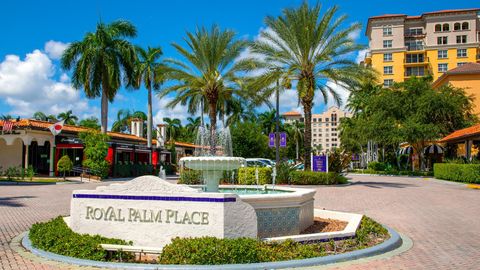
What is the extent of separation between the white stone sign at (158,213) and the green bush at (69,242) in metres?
0.30

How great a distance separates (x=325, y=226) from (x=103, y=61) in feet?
110

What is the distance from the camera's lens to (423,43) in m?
86.3

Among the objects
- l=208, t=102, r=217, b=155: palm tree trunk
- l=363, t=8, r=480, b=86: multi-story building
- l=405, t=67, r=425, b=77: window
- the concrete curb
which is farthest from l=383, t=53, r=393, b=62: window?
the concrete curb

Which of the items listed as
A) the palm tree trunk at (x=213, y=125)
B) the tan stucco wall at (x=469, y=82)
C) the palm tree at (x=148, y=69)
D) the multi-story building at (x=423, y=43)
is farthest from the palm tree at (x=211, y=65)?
the multi-story building at (x=423, y=43)

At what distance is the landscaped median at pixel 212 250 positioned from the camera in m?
6.56

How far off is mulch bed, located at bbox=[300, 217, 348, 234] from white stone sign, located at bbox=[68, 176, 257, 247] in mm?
2555

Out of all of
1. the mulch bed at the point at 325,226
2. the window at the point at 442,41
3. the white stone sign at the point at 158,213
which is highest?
the window at the point at 442,41

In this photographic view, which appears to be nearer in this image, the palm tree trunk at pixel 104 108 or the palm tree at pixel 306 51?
the palm tree at pixel 306 51

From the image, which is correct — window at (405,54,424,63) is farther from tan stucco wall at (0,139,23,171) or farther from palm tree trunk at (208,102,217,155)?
tan stucco wall at (0,139,23,171)

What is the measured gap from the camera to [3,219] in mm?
12078

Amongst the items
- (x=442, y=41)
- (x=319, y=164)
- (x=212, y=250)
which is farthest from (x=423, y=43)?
(x=212, y=250)

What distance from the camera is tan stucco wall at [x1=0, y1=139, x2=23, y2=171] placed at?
3772 centimetres

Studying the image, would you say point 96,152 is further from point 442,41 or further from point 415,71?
point 442,41

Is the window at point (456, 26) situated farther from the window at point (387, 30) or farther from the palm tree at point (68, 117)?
the palm tree at point (68, 117)
